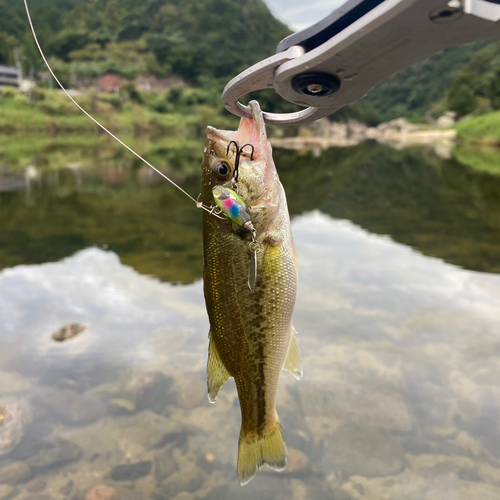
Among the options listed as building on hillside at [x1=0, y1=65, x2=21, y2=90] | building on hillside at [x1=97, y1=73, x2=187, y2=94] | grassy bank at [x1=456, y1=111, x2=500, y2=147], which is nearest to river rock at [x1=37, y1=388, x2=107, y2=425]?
grassy bank at [x1=456, y1=111, x2=500, y2=147]

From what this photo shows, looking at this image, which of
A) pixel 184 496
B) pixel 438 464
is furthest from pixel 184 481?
pixel 438 464

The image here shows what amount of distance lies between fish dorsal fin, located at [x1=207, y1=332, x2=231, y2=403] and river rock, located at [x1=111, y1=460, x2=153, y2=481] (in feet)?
5.23

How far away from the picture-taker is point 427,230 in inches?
414

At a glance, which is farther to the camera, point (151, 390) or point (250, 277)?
point (151, 390)

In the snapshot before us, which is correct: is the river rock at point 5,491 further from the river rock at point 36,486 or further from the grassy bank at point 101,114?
the grassy bank at point 101,114

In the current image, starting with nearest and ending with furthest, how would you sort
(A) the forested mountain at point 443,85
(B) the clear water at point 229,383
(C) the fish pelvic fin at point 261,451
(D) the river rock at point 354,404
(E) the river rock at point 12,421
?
(C) the fish pelvic fin at point 261,451 < (B) the clear water at point 229,383 < (E) the river rock at point 12,421 < (D) the river rock at point 354,404 < (A) the forested mountain at point 443,85

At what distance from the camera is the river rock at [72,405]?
13.3ft

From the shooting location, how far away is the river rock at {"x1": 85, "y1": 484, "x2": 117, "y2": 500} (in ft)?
10.8

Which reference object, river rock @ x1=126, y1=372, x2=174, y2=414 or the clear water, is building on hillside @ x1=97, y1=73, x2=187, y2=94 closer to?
the clear water

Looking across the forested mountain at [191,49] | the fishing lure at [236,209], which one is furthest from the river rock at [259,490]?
the forested mountain at [191,49]

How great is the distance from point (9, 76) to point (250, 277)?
88338 millimetres

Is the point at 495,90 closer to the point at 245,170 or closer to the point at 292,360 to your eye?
the point at 292,360

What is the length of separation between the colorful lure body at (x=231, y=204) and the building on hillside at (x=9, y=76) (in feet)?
280

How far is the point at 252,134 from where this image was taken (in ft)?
6.90
